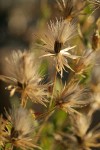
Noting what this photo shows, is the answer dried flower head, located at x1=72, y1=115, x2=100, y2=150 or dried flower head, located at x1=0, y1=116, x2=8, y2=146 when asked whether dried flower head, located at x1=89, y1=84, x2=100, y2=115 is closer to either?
dried flower head, located at x1=72, y1=115, x2=100, y2=150

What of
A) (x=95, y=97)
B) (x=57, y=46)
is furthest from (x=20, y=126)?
(x=95, y=97)

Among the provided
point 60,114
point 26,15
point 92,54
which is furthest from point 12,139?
point 26,15

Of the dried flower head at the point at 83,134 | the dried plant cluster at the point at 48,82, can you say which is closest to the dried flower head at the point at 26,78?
the dried plant cluster at the point at 48,82

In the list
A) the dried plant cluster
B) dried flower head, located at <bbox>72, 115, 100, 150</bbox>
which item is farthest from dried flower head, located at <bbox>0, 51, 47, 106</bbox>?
dried flower head, located at <bbox>72, 115, 100, 150</bbox>

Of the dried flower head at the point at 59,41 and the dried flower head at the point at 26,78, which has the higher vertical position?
the dried flower head at the point at 59,41

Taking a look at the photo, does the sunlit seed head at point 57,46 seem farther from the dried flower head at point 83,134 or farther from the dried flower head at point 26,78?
the dried flower head at point 83,134

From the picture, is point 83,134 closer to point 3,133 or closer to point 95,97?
point 95,97
